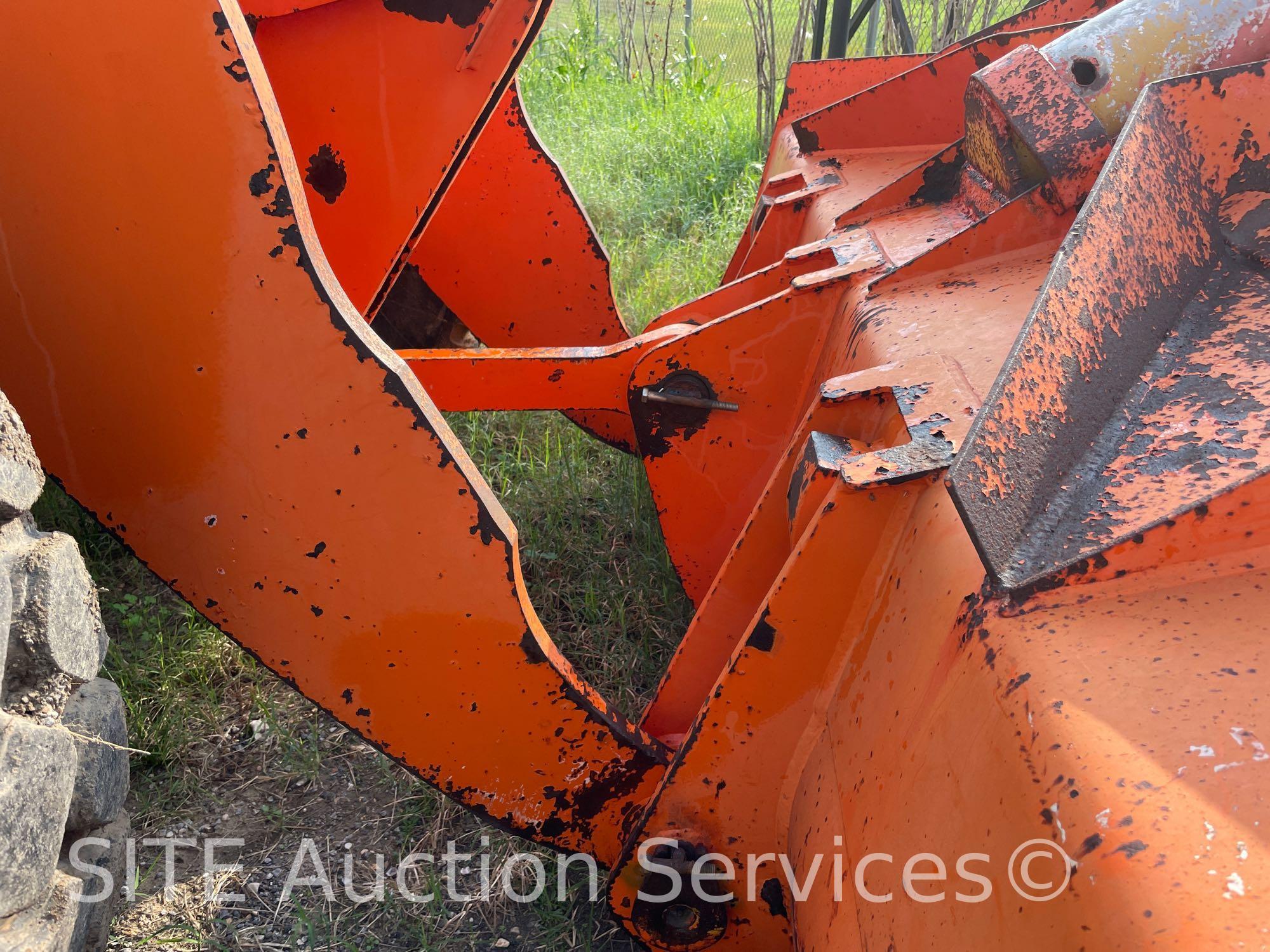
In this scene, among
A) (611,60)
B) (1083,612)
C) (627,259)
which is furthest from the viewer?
(611,60)

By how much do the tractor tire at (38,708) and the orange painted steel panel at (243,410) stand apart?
0.66 ft

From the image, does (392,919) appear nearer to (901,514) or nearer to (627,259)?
(901,514)

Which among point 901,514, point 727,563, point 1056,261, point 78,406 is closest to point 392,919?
point 727,563

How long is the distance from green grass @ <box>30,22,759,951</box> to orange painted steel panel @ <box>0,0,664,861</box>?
46cm

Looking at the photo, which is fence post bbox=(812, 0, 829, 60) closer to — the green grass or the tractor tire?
the green grass

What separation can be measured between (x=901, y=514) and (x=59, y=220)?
3.45 ft

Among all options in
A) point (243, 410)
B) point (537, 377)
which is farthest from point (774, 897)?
point (537, 377)

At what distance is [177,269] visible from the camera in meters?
1.17

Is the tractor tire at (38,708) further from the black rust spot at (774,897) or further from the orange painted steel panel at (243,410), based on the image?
the black rust spot at (774,897)

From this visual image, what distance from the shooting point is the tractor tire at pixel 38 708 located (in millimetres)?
945

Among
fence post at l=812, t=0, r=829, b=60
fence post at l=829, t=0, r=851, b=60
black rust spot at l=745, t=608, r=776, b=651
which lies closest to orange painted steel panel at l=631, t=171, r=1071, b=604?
black rust spot at l=745, t=608, r=776, b=651

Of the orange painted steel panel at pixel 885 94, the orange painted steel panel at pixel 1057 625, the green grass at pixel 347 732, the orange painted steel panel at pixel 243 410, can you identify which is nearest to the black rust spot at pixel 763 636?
the orange painted steel panel at pixel 1057 625

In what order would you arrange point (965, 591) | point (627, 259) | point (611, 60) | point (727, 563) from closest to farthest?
point (965, 591)
point (727, 563)
point (627, 259)
point (611, 60)

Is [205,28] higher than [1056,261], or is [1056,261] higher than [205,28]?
[205,28]
